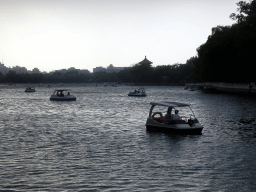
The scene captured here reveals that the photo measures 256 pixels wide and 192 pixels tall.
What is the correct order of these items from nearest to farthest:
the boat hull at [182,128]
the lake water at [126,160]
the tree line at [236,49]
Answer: the lake water at [126,160] → the boat hull at [182,128] → the tree line at [236,49]

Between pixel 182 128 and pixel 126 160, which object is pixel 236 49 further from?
pixel 126 160

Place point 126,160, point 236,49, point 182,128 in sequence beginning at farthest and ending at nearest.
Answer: point 236,49 < point 182,128 < point 126,160

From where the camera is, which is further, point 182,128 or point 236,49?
point 236,49

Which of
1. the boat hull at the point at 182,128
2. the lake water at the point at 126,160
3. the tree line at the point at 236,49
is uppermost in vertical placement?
the tree line at the point at 236,49

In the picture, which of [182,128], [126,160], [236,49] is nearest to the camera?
[126,160]

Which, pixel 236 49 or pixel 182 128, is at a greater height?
pixel 236 49

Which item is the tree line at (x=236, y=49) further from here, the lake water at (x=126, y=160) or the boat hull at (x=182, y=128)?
the boat hull at (x=182, y=128)

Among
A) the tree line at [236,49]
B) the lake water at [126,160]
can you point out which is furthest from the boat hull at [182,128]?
the tree line at [236,49]

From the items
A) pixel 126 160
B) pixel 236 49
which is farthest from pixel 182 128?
pixel 236 49

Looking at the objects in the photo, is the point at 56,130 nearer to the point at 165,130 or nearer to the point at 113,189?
the point at 165,130

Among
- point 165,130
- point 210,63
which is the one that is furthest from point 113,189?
point 210,63

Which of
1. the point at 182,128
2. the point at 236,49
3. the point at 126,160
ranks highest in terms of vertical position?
the point at 236,49

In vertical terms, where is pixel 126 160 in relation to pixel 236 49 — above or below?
below

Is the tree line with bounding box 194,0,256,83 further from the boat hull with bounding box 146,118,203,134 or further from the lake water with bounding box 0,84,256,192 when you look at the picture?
the boat hull with bounding box 146,118,203,134
